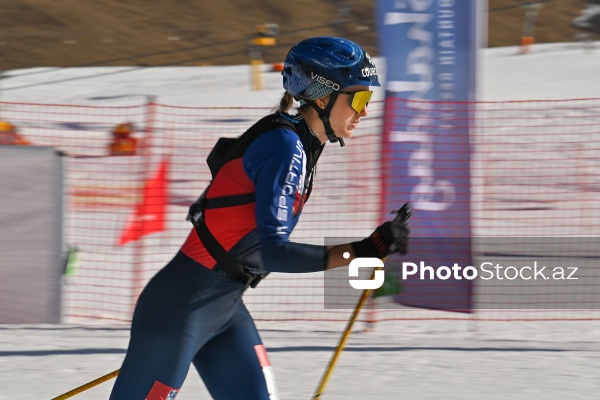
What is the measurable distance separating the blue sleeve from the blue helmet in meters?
0.32

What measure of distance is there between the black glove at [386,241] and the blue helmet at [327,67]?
46cm

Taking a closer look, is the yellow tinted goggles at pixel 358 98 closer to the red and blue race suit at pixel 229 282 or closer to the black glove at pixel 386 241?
the red and blue race suit at pixel 229 282

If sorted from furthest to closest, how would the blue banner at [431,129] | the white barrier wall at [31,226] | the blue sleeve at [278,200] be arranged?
the blue banner at [431,129] < the white barrier wall at [31,226] < the blue sleeve at [278,200]

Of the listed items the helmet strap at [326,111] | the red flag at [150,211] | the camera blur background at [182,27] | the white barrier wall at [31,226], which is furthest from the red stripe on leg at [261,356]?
the camera blur background at [182,27]

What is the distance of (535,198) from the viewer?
12.8 m

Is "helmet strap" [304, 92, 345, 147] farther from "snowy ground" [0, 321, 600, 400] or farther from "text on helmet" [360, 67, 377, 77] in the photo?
"snowy ground" [0, 321, 600, 400]

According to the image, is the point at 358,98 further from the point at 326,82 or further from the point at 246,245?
the point at 246,245

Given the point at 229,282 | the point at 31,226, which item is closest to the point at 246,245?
the point at 229,282

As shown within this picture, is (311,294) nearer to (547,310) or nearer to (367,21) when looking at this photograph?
(547,310)

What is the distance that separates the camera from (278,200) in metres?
3.12

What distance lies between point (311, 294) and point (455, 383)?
2.59m

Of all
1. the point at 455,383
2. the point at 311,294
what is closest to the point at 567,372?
the point at 455,383

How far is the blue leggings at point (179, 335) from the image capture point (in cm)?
330

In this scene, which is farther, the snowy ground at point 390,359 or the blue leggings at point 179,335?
the snowy ground at point 390,359
